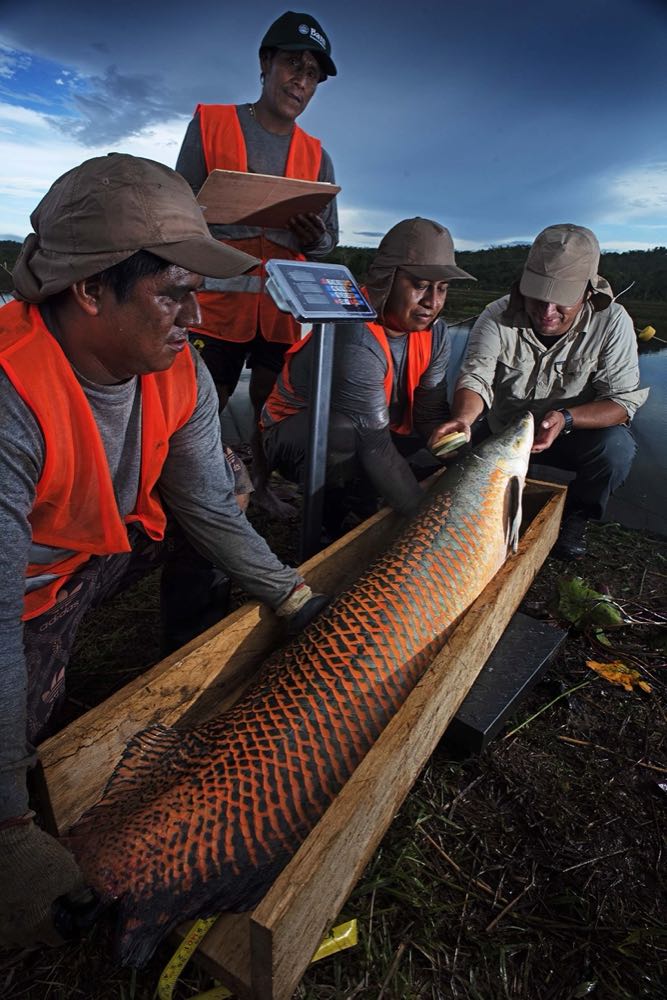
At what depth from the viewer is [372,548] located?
293 centimetres

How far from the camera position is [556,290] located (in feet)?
11.9

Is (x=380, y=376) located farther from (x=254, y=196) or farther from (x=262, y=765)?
(x=262, y=765)

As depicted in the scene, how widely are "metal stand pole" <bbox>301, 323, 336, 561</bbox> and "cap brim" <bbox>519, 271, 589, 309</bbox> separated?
1.54m

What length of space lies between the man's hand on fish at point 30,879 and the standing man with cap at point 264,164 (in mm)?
3171

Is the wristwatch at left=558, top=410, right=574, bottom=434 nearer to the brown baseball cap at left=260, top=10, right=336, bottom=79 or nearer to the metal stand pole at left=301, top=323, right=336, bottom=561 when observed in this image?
the metal stand pole at left=301, top=323, right=336, bottom=561

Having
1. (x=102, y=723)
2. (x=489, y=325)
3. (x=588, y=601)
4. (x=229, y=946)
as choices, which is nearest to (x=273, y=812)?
(x=229, y=946)

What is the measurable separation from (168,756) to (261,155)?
12.2 feet

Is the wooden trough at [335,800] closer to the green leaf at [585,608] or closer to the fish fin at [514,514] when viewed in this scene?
the fish fin at [514,514]

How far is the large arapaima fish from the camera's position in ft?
4.63

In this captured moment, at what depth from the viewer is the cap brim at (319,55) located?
3.43m

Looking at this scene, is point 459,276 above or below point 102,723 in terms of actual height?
above

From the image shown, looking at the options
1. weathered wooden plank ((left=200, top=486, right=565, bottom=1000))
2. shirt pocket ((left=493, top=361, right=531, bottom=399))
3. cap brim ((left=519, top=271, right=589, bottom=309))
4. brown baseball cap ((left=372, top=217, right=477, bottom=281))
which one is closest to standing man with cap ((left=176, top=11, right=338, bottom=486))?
brown baseball cap ((left=372, top=217, right=477, bottom=281))

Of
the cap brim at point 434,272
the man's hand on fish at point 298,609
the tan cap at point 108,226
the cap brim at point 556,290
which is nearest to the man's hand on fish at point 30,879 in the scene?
the man's hand on fish at point 298,609

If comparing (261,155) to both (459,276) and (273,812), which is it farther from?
(273,812)
